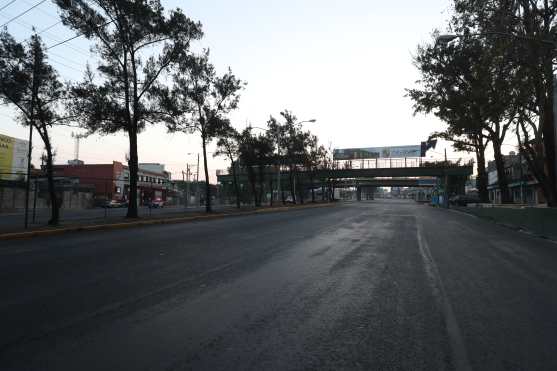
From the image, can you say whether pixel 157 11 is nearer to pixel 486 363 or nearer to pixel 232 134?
pixel 232 134

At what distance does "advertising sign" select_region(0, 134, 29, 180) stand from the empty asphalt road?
48573mm

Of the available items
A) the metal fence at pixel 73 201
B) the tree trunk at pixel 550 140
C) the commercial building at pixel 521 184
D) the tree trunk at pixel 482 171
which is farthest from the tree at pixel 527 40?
the commercial building at pixel 521 184

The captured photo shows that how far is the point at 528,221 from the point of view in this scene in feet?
60.6

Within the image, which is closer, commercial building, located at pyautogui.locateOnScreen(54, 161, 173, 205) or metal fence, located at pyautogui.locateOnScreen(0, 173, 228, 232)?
metal fence, located at pyautogui.locateOnScreen(0, 173, 228, 232)

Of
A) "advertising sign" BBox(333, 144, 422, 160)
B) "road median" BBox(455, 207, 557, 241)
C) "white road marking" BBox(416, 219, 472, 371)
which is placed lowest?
"white road marking" BBox(416, 219, 472, 371)

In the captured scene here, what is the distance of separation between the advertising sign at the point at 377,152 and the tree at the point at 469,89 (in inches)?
1608

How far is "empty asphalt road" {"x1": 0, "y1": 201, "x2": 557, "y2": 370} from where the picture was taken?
3.27 metres

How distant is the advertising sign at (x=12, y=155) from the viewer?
157ft

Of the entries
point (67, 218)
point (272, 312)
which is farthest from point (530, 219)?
point (67, 218)

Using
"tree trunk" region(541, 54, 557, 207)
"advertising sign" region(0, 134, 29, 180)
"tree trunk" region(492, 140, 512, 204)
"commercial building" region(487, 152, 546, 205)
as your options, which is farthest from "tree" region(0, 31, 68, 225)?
"commercial building" region(487, 152, 546, 205)

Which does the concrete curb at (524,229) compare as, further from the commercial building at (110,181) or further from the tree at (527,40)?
the commercial building at (110,181)

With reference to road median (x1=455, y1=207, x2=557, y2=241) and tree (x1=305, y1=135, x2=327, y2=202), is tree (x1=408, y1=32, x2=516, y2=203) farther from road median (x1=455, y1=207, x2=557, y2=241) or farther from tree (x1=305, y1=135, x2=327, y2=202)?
tree (x1=305, y1=135, x2=327, y2=202)

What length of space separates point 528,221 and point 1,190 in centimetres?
4145

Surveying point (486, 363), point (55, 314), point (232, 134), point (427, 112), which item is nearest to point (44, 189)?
point (232, 134)
